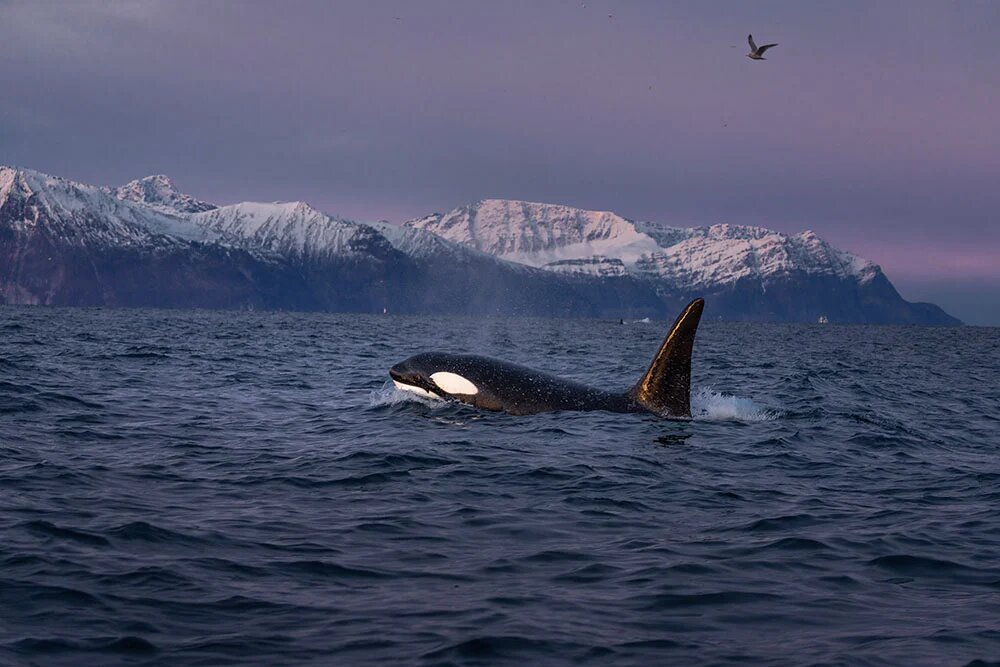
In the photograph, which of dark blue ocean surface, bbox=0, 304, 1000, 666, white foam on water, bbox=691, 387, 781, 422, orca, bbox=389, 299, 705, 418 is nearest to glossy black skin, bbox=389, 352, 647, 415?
orca, bbox=389, 299, 705, 418

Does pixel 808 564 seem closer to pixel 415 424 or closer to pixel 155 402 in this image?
pixel 415 424

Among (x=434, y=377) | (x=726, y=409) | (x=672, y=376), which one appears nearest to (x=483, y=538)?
(x=672, y=376)

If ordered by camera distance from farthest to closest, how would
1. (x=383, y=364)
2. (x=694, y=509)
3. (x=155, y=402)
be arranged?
(x=383, y=364) → (x=155, y=402) → (x=694, y=509)

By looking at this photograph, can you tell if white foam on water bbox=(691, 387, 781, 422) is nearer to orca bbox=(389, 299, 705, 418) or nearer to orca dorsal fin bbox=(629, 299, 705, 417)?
orca dorsal fin bbox=(629, 299, 705, 417)

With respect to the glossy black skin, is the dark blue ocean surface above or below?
below

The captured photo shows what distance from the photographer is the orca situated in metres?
18.2

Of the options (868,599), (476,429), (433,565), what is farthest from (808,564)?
(476,429)

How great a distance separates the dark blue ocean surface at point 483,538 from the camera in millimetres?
7426

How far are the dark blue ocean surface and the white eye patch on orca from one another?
1.57ft

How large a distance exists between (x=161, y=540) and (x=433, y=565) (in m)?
2.75

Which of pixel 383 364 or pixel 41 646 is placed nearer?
pixel 41 646

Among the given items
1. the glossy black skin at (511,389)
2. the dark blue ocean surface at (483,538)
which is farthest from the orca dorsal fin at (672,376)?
the dark blue ocean surface at (483,538)

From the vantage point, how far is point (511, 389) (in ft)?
64.8

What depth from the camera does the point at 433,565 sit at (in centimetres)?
937
